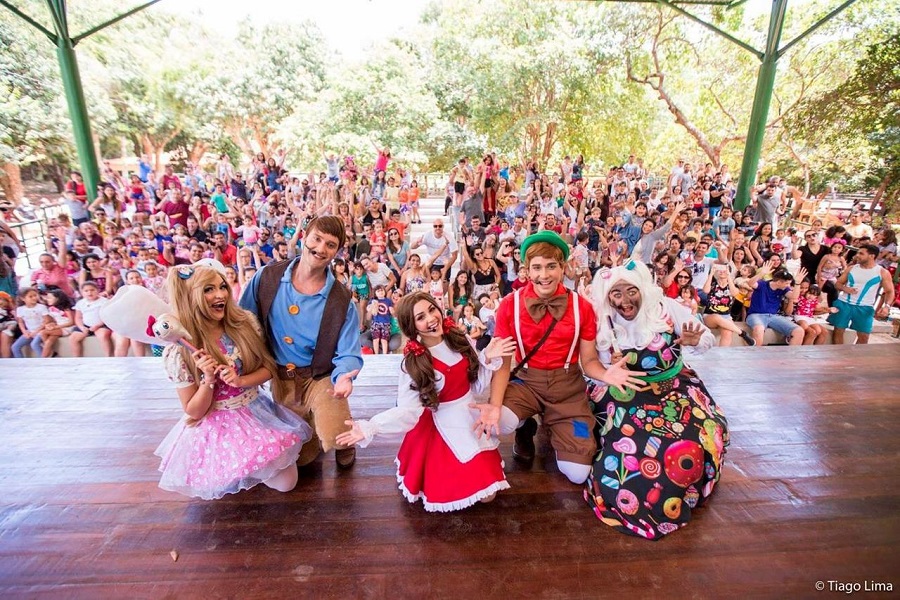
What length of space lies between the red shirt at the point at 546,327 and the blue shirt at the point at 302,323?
66 cm

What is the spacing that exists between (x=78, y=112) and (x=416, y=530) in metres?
7.13

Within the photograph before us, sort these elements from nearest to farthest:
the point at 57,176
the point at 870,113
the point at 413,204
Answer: the point at 870,113
the point at 413,204
the point at 57,176

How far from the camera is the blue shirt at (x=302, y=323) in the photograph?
6.70ft

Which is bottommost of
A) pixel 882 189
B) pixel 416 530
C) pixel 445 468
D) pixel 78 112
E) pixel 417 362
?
pixel 416 530

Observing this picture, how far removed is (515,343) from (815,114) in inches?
433

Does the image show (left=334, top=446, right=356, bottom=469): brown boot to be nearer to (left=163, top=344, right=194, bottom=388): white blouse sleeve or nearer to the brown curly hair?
the brown curly hair

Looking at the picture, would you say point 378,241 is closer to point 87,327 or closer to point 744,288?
point 87,327

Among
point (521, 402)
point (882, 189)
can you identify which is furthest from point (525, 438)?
point (882, 189)

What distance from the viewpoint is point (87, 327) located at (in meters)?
4.43

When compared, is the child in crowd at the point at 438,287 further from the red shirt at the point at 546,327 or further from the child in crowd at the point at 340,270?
the red shirt at the point at 546,327

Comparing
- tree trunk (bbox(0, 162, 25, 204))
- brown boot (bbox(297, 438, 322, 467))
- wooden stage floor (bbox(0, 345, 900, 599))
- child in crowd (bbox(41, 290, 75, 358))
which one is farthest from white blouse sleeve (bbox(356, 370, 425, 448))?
tree trunk (bbox(0, 162, 25, 204))

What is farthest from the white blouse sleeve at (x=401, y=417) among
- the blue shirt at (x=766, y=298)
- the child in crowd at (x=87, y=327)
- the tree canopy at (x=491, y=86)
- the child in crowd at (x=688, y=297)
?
the tree canopy at (x=491, y=86)

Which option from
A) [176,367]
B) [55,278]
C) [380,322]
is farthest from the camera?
[55,278]

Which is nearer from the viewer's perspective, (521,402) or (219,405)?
(219,405)
